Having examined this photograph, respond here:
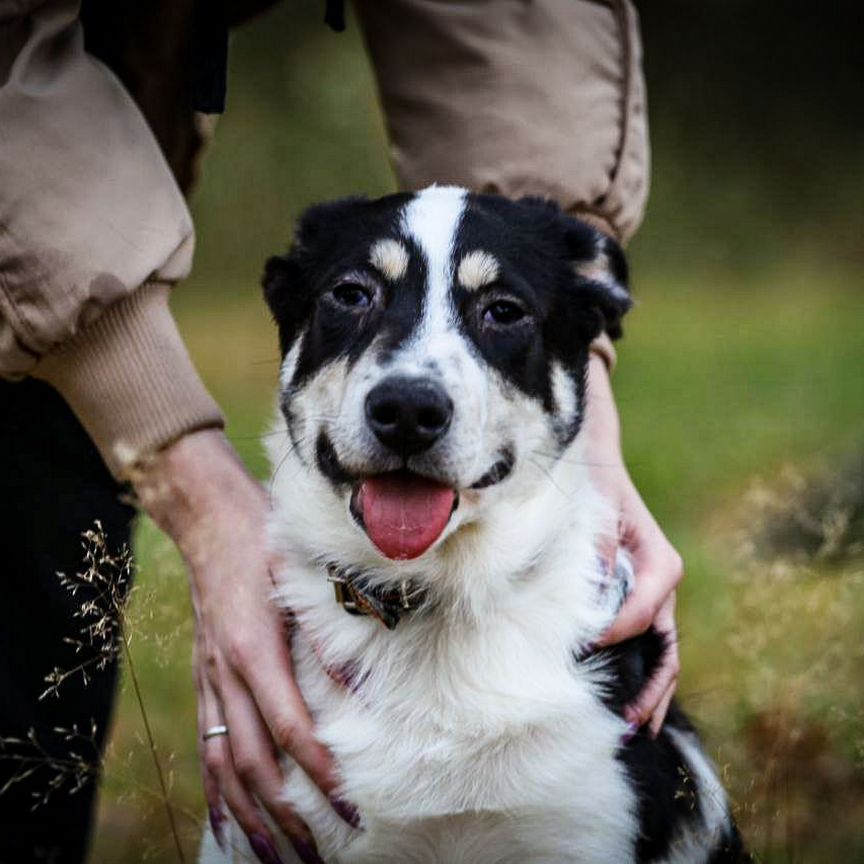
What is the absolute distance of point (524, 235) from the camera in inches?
100

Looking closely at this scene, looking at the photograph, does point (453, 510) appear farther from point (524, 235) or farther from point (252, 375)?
point (252, 375)

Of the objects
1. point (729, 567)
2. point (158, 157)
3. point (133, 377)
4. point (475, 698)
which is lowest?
point (729, 567)

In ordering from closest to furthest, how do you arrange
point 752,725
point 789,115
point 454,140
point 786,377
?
point 454,140 → point 752,725 → point 786,377 → point 789,115

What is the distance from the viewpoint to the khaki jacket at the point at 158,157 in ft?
7.67

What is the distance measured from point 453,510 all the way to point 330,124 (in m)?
5.52

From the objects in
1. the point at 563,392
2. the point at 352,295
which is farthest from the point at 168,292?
the point at 563,392

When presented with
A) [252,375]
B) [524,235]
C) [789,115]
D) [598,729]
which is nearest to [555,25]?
[524,235]

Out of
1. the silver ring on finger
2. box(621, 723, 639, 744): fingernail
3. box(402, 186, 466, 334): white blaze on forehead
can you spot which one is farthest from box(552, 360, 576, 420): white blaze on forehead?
the silver ring on finger

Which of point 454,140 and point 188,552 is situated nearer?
point 188,552

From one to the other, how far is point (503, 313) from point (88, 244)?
67 cm

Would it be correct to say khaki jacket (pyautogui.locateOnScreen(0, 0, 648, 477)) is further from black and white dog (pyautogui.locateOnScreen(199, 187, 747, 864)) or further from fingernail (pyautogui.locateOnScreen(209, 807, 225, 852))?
fingernail (pyautogui.locateOnScreen(209, 807, 225, 852))

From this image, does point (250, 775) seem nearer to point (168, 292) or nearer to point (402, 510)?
point (402, 510)

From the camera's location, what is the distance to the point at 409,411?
2.17 metres

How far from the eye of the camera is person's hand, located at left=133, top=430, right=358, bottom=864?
2.33m
